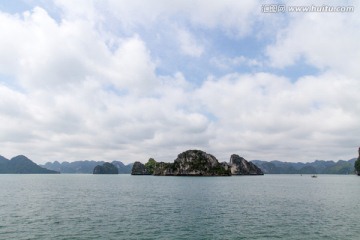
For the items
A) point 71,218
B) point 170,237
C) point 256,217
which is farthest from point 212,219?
point 71,218

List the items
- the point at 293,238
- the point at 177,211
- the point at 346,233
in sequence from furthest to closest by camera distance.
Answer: the point at 177,211, the point at 346,233, the point at 293,238

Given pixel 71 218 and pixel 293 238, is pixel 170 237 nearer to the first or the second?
pixel 293 238

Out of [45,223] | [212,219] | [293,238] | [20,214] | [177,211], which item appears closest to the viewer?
[293,238]

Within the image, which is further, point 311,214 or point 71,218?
point 311,214

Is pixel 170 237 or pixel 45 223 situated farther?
pixel 45 223

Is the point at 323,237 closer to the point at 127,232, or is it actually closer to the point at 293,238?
the point at 293,238

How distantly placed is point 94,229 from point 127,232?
6.76 metres

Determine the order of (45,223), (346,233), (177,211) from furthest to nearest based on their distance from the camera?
(177,211)
(45,223)
(346,233)

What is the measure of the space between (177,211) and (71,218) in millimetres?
25278

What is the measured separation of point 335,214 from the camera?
69250mm

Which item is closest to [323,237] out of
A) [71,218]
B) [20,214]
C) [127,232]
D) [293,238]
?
[293,238]

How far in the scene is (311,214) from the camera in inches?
2709

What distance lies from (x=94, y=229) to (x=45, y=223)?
12408 millimetres

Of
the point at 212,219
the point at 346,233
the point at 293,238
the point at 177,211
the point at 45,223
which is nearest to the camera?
the point at 293,238
